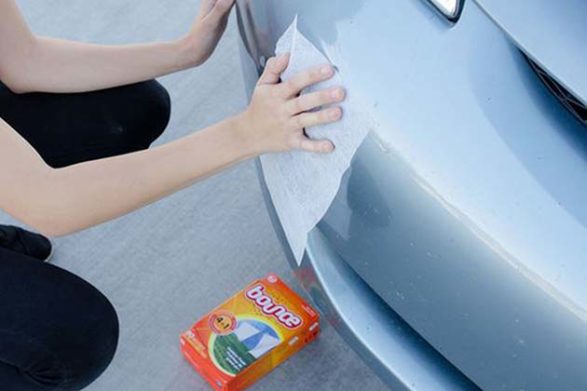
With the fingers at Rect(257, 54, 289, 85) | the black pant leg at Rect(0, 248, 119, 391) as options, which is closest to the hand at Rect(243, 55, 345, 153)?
the fingers at Rect(257, 54, 289, 85)

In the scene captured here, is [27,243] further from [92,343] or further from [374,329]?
[374,329]

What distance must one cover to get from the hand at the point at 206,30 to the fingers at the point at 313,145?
386 mm

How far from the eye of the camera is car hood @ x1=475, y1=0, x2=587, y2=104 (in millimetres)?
930

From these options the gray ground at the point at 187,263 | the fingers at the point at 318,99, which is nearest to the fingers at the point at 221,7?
the fingers at the point at 318,99

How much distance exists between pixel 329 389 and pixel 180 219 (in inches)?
17.7

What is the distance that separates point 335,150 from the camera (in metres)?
1.09

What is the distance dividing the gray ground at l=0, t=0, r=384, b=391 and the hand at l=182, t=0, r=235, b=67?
37 cm

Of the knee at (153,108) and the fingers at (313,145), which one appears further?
the knee at (153,108)

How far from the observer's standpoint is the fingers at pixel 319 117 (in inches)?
41.9

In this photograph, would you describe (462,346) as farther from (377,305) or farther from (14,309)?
(14,309)

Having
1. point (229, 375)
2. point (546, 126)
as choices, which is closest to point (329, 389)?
point (229, 375)

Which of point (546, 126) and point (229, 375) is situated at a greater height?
point (546, 126)

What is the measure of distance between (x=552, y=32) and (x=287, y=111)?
1.02 feet

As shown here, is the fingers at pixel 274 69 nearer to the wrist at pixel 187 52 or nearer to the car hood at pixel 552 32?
the car hood at pixel 552 32
